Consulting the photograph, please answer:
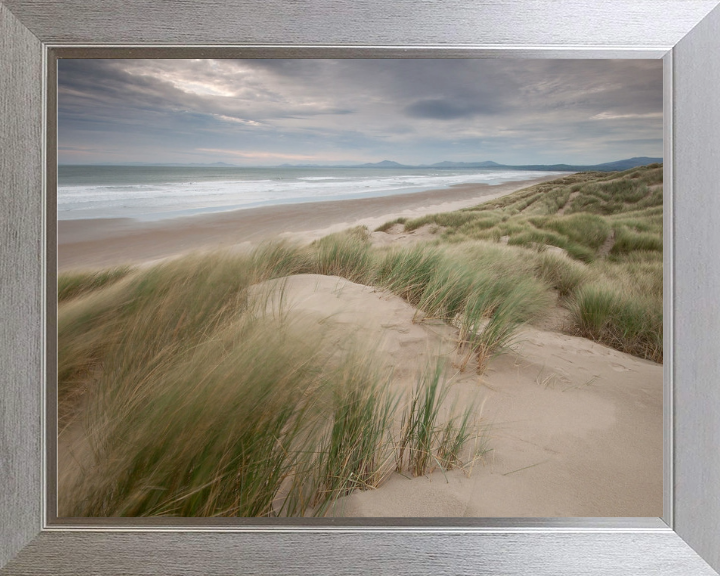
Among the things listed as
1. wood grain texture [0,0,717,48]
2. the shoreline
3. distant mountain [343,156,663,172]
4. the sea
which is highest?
wood grain texture [0,0,717,48]

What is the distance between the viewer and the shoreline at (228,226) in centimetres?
121

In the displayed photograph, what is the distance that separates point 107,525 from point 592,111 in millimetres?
1867

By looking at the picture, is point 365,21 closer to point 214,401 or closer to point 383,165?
point 383,165

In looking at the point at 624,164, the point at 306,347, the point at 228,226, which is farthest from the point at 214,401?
the point at 624,164

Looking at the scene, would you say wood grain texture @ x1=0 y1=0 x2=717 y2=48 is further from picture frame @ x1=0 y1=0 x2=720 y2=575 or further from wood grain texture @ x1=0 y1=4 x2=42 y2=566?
wood grain texture @ x1=0 y1=4 x2=42 y2=566

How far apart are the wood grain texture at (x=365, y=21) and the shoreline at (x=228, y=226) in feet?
1.49

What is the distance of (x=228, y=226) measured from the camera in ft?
4.03

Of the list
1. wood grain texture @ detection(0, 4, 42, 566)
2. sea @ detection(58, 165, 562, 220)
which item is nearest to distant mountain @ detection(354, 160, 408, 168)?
sea @ detection(58, 165, 562, 220)

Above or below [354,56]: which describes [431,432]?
below

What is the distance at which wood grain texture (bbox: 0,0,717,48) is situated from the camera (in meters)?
1.21

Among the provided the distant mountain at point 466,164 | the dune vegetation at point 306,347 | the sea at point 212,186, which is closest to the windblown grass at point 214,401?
the dune vegetation at point 306,347

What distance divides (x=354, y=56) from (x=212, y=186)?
58 centimetres

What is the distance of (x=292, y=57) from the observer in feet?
4.05

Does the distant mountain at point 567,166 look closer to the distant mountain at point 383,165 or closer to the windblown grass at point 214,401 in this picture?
the distant mountain at point 383,165
